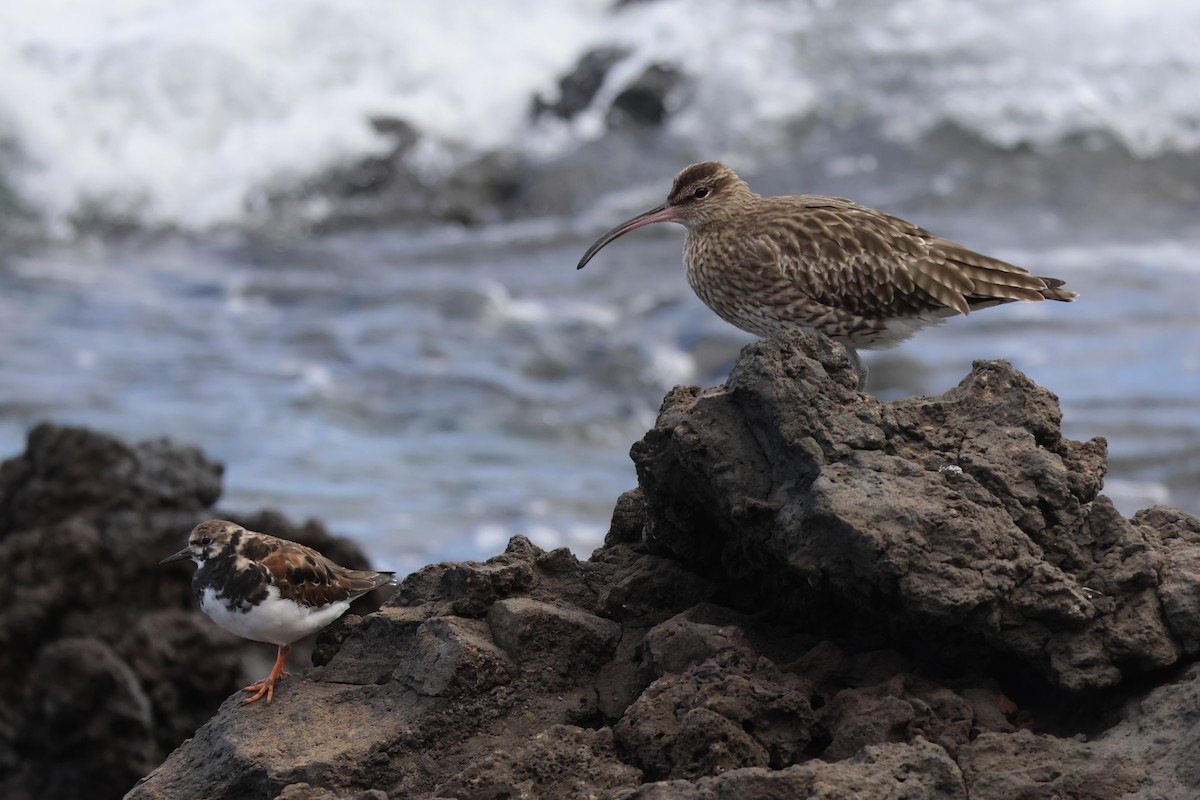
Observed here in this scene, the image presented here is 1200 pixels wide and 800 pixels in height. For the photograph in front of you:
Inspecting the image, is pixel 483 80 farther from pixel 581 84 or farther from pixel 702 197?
pixel 702 197

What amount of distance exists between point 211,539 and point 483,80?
23396 millimetres

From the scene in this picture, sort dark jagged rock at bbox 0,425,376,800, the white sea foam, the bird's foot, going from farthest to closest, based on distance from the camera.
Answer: the white sea foam < dark jagged rock at bbox 0,425,376,800 < the bird's foot

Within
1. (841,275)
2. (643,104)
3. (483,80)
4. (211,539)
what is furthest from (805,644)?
(483,80)

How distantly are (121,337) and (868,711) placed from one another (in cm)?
1593

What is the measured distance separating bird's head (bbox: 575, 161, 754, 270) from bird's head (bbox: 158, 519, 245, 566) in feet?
9.67

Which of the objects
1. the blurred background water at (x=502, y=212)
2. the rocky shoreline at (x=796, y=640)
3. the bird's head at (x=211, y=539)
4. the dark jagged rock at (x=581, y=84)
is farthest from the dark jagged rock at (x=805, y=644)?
the dark jagged rock at (x=581, y=84)

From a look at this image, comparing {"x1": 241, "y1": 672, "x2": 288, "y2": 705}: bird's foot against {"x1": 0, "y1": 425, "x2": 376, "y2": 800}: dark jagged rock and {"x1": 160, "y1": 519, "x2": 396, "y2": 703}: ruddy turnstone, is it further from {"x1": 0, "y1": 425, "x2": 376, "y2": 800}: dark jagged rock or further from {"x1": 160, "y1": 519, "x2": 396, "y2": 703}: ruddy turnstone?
{"x1": 0, "y1": 425, "x2": 376, "y2": 800}: dark jagged rock

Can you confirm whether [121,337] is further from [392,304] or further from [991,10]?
[991,10]

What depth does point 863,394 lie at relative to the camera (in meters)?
5.38

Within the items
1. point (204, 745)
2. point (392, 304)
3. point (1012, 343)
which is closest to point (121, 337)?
point (392, 304)

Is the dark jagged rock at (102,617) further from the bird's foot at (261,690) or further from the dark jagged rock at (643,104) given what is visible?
the dark jagged rock at (643,104)

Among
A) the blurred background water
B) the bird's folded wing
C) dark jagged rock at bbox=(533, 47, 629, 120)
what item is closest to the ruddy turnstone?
the bird's folded wing

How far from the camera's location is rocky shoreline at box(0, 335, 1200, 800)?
4539 millimetres

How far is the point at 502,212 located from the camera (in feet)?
80.2
